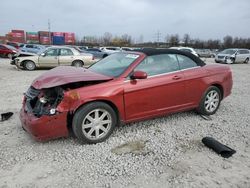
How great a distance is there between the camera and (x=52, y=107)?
→ 3.26m

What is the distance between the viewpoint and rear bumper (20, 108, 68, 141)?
319 cm

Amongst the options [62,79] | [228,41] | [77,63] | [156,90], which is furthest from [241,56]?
[228,41]

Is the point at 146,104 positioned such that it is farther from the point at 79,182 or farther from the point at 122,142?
the point at 79,182

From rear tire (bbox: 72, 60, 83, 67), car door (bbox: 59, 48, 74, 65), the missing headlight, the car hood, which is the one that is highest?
car door (bbox: 59, 48, 74, 65)

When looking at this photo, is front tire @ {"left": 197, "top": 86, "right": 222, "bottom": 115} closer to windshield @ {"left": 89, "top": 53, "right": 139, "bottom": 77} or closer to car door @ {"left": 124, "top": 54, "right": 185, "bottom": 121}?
car door @ {"left": 124, "top": 54, "right": 185, "bottom": 121}

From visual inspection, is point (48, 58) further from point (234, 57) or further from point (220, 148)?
point (234, 57)

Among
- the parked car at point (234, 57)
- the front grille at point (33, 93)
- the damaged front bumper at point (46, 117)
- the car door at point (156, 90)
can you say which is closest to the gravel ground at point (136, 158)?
the damaged front bumper at point (46, 117)

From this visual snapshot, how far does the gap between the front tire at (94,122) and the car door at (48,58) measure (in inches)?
395

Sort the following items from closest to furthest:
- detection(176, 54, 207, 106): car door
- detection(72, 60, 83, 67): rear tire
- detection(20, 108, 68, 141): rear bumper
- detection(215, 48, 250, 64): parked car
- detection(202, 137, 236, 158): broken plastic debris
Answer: detection(20, 108, 68, 141): rear bumper < detection(202, 137, 236, 158): broken plastic debris < detection(176, 54, 207, 106): car door < detection(72, 60, 83, 67): rear tire < detection(215, 48, 250, 64): parked car

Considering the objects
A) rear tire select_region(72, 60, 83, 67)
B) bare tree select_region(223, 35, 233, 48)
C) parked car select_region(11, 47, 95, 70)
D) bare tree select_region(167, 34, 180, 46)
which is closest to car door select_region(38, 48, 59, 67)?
parked car select_region(11, 47, 95, 70)

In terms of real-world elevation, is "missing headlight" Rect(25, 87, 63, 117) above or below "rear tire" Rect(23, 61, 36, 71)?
below

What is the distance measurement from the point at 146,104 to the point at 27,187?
2233mm

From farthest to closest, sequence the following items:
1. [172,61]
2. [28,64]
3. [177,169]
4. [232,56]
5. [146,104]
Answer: [232,56], [28,64], [172,61], [146,104], [177,169]

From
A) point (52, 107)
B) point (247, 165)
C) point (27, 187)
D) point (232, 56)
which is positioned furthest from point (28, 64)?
point (232, 56)
